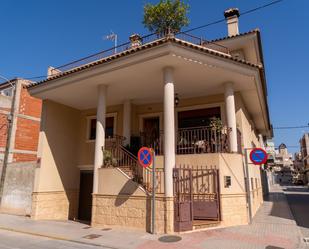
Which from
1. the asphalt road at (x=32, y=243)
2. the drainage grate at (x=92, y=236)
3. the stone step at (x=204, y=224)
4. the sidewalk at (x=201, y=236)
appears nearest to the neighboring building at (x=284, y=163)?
the sidewalk at (x=201, y=236)

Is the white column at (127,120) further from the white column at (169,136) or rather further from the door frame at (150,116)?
the white column at (169,136)

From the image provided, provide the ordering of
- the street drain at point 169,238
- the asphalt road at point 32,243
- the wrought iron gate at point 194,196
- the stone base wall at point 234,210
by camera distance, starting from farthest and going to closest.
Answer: the stone base wall at point 234,210 → the wrought iron gate at point 194,196 → the street drain at point 169,238 → the asphalt road at point 32,243

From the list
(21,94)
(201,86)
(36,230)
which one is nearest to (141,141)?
(201,86)

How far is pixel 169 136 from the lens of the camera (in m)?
8.07

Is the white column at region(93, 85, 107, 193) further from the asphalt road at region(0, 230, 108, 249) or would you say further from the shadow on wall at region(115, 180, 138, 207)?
the asphalt road at region(0, 230, 108, 249)

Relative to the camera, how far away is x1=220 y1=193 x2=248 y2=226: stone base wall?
8.37 metres

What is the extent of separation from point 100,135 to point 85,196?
460 cm

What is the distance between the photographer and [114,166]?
30.9 ft

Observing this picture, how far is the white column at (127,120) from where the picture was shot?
457 inches

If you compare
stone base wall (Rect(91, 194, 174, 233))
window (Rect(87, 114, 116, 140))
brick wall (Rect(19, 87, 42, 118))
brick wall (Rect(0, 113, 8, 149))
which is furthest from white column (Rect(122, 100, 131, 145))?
brick wall (Rect(0, 113, 8, 149))

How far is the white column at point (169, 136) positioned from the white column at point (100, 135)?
292 centimetres

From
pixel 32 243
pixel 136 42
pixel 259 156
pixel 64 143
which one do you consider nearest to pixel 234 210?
pixel 259 156

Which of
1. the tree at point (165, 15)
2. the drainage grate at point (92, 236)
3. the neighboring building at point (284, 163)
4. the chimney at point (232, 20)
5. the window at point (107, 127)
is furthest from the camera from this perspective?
the neighboring building at point (284, 163)

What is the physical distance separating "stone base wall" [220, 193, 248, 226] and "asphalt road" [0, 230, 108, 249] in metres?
4.31
